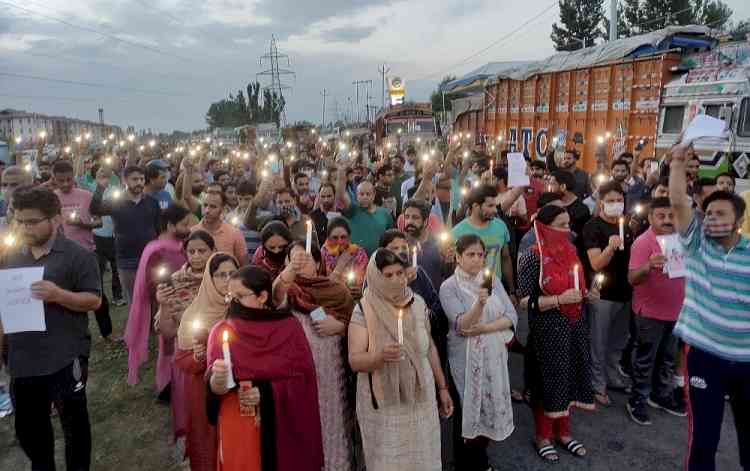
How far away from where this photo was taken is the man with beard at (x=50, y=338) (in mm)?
2889

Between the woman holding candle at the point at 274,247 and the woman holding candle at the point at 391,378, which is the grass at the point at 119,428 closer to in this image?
the woman holding candle at the point at 274,247

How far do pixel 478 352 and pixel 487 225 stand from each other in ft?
4.89

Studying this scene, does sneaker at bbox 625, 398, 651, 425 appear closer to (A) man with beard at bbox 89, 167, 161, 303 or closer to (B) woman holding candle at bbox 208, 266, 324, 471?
(B) woman holding candle at bbox 208, 266, 324, 471

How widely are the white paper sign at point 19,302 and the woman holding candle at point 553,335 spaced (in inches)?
122

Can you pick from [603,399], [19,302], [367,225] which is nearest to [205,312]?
[19,302]

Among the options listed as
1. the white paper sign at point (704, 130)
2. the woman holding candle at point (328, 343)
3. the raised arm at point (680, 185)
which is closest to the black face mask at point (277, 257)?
the woman holding candle at point (328, 343)

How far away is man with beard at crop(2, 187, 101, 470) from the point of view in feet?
9.48

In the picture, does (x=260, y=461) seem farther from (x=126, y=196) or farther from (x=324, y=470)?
(x=126, y=196)

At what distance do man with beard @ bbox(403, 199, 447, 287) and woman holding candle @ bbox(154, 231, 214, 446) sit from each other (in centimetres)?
161

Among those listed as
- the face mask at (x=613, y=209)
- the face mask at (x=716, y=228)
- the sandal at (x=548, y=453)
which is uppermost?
the face mask at (x=716, y=228)

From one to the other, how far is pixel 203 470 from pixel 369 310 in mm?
1442

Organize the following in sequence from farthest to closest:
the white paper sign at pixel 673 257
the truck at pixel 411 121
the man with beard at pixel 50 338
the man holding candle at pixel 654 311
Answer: the truck at pixel 411 121 → the man holding candle at pixel 654 311 → the white paper sign at pixel 673 257 → the man with beard at pixel 50 338

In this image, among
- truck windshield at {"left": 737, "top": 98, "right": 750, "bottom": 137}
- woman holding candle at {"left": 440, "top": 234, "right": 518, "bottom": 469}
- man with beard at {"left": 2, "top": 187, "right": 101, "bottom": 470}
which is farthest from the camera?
truck windshield at {"left": 737, "top": 98, "right": 750, "bottom": 137}

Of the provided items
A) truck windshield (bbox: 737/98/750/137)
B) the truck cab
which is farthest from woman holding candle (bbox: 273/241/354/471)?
truck windshield (bbox: 737/98/750/137)
